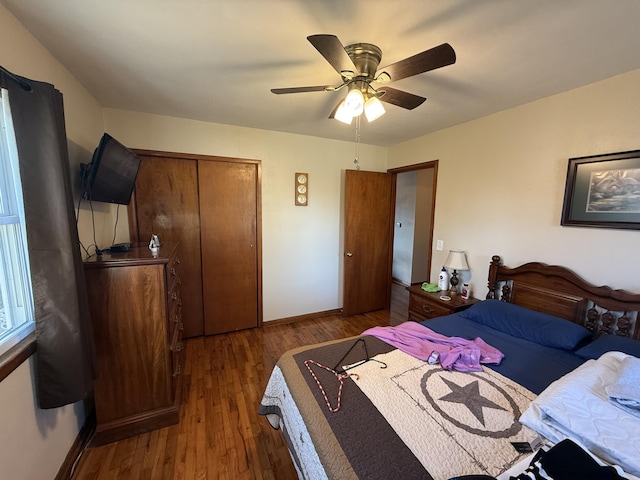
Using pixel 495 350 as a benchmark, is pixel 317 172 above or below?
above

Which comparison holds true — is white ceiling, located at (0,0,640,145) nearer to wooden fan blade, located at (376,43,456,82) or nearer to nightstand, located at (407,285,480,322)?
wooden fan blade, located at (376,43,456,82)

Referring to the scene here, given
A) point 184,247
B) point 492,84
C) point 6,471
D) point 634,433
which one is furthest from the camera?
point 184,247

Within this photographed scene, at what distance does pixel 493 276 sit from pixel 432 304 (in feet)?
1.98

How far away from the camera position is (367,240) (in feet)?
11.9

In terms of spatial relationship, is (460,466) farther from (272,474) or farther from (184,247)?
(184,247)

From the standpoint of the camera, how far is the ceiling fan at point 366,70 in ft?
3.72

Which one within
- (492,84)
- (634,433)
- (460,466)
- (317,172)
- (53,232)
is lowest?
(460,466)

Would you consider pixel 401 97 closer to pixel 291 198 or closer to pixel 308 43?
pixel 308 43

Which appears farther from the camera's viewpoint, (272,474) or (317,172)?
(317,172)

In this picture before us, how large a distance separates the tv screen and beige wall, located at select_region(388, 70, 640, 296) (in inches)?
117

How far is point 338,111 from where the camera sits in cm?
145

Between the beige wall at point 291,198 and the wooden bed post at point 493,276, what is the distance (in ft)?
5.85

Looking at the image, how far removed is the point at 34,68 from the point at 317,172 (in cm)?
246

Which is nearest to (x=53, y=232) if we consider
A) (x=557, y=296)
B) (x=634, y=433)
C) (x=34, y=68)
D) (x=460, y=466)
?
(x=34, y=68)
